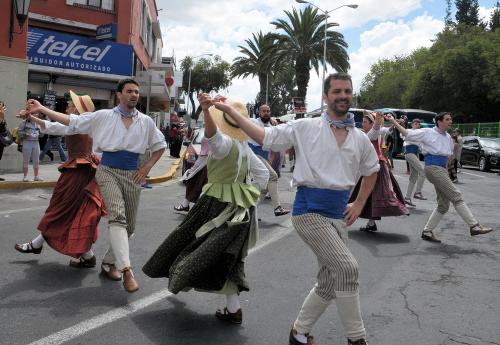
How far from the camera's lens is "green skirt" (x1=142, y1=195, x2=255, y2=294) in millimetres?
4203

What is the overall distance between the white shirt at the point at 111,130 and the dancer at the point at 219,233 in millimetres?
972

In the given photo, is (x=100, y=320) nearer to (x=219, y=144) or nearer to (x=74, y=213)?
(x=219, y=144)

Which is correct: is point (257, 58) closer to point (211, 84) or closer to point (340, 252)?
point (211, 84)

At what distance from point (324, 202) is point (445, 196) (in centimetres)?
500

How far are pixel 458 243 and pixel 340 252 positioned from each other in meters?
5.20

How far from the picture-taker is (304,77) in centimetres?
3756

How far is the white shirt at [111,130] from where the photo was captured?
5266 mm

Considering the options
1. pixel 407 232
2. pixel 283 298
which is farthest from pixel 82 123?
pixel 407 232

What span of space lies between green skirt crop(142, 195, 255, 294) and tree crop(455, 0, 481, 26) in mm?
83398

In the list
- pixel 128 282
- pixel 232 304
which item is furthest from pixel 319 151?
pixel 128 282

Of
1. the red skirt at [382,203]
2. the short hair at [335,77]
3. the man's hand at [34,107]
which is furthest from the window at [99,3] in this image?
the short hair at [335,77]

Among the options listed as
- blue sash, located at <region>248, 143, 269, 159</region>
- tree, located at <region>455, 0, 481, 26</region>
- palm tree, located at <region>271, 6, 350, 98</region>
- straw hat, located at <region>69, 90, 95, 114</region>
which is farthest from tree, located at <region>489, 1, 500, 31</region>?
straw hat, located at <region>69, 90, 95, 114</region>

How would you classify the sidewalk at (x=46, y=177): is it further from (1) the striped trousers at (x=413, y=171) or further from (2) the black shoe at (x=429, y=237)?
(2) the black shoe at (x=429, y=237)

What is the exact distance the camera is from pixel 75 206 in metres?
5.77
